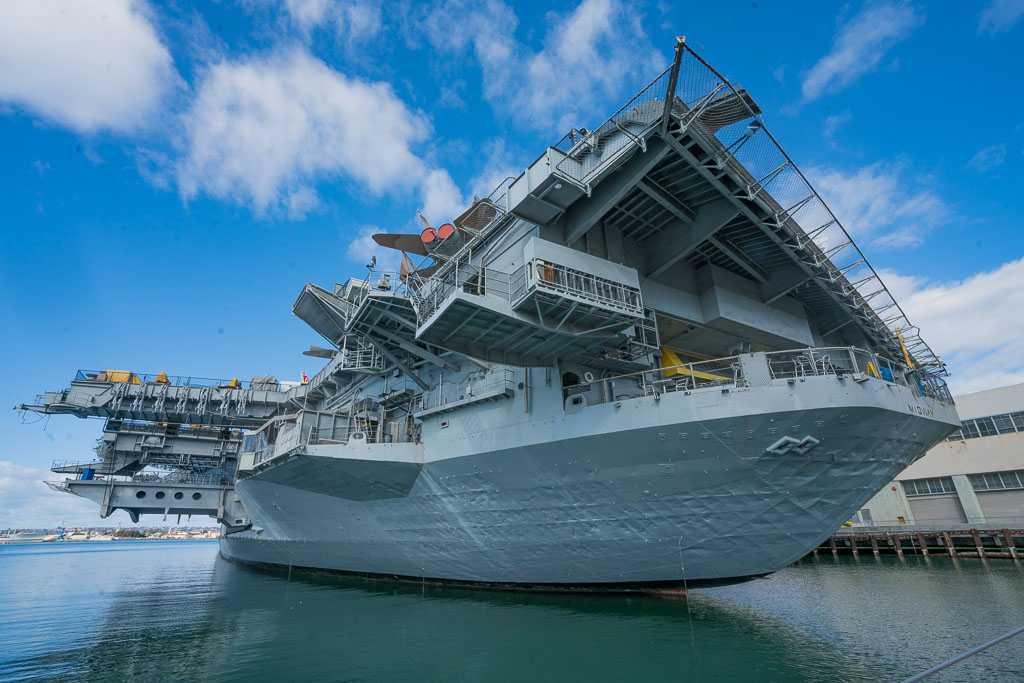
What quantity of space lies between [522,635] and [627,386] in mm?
5907

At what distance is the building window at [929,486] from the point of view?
25.9 m

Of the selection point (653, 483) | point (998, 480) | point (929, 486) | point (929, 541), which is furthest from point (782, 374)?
point (929, 486)

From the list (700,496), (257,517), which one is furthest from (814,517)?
(257,517)

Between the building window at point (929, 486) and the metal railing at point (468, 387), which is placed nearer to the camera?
the metal railing at point (468, 387)

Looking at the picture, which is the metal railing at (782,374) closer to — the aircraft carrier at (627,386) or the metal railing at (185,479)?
the aircraft carrier at (627,386)

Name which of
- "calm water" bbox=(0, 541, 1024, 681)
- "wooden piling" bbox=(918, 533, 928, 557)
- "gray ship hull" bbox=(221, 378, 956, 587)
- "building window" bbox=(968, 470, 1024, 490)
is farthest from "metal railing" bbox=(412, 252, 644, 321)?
"building window" bbox=(968, 470, 1024, 490)

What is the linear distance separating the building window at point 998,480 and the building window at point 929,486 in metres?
0.99

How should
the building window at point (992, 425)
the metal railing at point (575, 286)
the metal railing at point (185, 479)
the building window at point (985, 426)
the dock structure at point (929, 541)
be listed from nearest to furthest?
1. the metal railing at point (575, 286)
2. the dock structure at point (929, 541)
3. the metal railing at point (185, 479)
4. the building window at point (992, 425)
5. the building window at point (985, 426)

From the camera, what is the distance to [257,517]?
65.5 feet

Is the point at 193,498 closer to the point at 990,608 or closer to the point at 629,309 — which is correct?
the point at 629,309

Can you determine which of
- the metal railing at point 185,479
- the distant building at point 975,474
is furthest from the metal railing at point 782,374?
the metal railing at point 185,479

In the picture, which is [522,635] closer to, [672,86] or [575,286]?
[575,286]

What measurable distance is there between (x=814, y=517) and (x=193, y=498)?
85.5 feet

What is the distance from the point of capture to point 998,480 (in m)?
24.2
